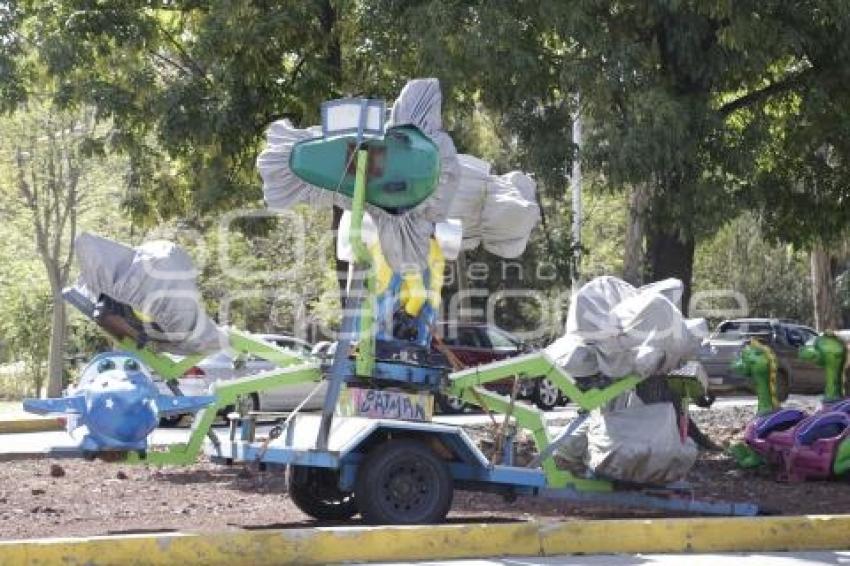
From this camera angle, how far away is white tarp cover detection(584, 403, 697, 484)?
10.8 m

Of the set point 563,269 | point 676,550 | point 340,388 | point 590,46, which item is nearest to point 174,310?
point 340,388

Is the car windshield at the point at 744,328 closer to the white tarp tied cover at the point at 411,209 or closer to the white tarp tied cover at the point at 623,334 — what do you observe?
the white tarp tied cover at the point at 623,334

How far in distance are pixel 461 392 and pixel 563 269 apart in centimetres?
674

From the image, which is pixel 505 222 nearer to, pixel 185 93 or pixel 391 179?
pixel 391 179

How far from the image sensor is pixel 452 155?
1065 centimetres

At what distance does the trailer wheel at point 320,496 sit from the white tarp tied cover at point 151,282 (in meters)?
1.34

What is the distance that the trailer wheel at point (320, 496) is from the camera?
1095 cm

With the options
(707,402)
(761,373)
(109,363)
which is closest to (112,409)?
(109,363)

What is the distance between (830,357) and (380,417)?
22.5 ft

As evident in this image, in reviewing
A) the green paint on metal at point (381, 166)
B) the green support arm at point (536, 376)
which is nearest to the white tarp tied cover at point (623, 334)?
the green support arm at point (536, 376)

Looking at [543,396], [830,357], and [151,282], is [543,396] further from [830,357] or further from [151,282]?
[151,282]

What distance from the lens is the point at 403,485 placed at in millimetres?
10039

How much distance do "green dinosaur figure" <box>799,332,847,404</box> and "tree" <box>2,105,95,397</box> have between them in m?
20.5

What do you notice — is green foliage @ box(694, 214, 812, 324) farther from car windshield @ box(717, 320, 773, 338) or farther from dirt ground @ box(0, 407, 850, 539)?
dirt ground @ box(0, 407, 850, 539)
